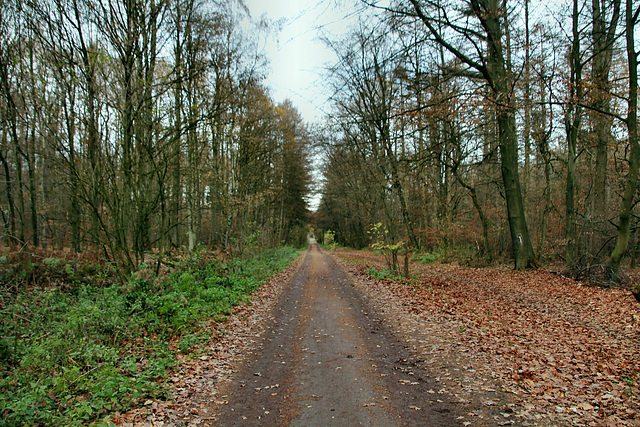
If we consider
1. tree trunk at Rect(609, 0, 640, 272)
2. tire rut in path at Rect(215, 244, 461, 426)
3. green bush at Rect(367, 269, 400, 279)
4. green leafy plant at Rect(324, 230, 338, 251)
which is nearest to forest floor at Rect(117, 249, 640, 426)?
tire rut in path at Rect(215, 244, 461, 426)

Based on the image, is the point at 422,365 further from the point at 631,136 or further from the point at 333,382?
the point at 631,136

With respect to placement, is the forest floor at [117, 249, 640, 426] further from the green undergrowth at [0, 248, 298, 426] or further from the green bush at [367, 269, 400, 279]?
the green bush at [367, 269, 400, 279]

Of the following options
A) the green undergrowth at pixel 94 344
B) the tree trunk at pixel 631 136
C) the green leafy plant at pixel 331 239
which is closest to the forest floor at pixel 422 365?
the green undergrowth at pixel 94 344

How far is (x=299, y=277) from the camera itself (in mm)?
15773

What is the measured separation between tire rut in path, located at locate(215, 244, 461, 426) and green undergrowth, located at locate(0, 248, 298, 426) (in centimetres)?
120

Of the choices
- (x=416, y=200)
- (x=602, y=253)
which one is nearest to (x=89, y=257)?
(x=602, y=253)

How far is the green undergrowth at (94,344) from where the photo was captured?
3650 millimetres

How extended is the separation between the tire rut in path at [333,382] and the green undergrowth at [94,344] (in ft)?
3.95

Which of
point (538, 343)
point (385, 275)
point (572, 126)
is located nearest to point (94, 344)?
point (538, 343)

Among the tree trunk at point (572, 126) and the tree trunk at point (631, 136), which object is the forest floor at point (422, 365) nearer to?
the tree trunk at point (631, 136)

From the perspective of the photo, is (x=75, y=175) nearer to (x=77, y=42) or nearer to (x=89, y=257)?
(x=77, y=42)

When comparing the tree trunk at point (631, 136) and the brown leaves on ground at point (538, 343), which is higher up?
the tree trunk at point (631, 136)

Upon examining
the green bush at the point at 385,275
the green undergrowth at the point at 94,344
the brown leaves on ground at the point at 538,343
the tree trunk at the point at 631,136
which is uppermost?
the tree trunk at the point at 631,136

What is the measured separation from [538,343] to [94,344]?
7.10 metres
